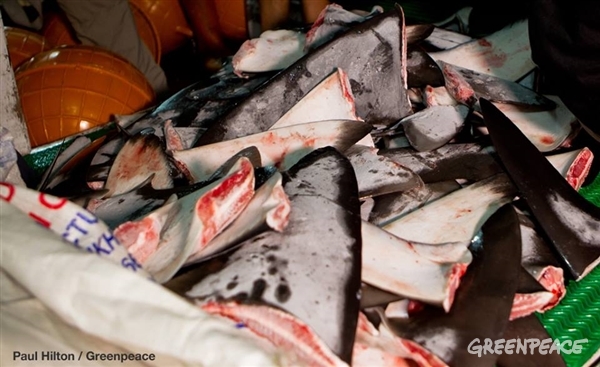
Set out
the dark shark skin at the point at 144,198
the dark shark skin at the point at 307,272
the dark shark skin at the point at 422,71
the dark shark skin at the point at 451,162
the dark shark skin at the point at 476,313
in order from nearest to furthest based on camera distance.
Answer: the dark shark skin at the point at 307,272, the dark shark skin at the point at 476,313, the dark shark skin at the point at 144,198, the dark shark skin at the point at 451,162, the dark shark skin at the point at 422,71

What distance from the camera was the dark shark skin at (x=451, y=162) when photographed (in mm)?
1673

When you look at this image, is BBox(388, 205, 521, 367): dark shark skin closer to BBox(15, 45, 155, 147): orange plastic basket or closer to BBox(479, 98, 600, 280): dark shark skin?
BBox(479, 98, 600, 280): dark shark skin

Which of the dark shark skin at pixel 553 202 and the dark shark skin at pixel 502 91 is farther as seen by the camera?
the dark shark skin at pixel 502 91

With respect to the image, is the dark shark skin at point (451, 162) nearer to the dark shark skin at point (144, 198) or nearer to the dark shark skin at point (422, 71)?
the dark shark skin at point (422, 71)

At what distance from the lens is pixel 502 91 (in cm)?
195

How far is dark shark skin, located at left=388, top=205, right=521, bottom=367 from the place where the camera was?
1206 mm

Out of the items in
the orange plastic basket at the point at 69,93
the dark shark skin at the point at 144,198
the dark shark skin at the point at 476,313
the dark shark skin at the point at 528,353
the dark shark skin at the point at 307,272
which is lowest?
the orange plastic basket at the point at 69,93

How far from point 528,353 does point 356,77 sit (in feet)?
3.02

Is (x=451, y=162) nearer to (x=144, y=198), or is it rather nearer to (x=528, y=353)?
(x=528, y=353)

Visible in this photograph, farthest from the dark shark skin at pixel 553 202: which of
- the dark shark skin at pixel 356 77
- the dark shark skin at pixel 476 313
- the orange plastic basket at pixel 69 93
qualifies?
the orange plastic basket at pixel 69 93

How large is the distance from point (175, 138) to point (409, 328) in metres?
0.88

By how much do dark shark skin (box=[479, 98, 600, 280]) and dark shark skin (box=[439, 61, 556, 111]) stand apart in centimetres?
25

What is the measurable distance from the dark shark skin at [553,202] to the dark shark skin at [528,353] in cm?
21

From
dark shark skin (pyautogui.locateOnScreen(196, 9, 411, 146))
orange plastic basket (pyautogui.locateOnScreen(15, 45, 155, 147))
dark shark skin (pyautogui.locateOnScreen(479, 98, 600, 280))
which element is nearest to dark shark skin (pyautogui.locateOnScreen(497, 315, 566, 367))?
dark shark skin (pyautogui.locateOnScreen(479, 98, 600, 280))
